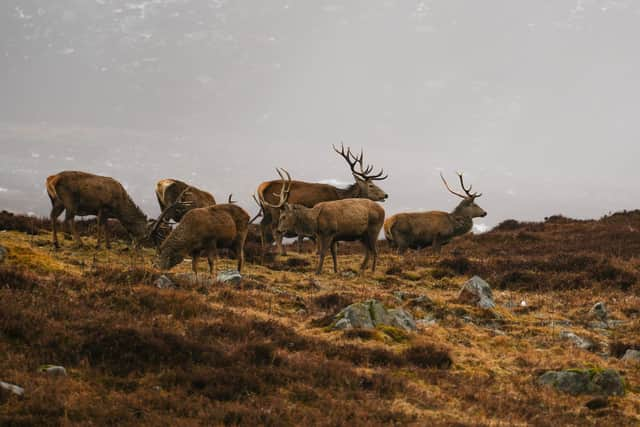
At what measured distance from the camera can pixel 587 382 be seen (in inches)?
478

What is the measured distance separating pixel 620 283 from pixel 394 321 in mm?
8774

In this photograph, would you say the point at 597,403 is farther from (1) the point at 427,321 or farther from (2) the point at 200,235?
(2) the point at 200,235

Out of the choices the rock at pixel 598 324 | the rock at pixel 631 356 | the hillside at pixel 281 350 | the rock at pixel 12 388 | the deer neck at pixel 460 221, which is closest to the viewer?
the rock at pixel 12 388

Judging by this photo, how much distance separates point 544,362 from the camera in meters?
13.4

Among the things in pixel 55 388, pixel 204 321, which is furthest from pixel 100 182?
pixel 55 388

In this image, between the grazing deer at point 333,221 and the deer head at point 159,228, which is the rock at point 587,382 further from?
the deer head at point 159,228

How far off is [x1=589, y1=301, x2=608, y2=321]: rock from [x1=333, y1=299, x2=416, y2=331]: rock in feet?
15.5

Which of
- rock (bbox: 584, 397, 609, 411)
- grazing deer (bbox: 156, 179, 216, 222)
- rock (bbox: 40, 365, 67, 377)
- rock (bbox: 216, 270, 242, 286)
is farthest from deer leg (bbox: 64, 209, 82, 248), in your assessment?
rock (bbox: 584, 397, 609, 411)

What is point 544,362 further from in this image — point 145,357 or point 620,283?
point 620,283

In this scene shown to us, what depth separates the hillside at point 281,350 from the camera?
9.93 m

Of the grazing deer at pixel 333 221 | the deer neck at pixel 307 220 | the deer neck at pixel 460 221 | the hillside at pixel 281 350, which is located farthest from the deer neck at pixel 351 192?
the hillside at pixel 281 350

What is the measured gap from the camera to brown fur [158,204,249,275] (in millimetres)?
17703

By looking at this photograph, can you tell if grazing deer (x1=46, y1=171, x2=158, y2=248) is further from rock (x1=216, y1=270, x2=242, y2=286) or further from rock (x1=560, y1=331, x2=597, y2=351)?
rock (x1=560, y1=331, x2=597, y2=351)

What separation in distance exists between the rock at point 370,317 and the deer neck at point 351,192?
12.1m
